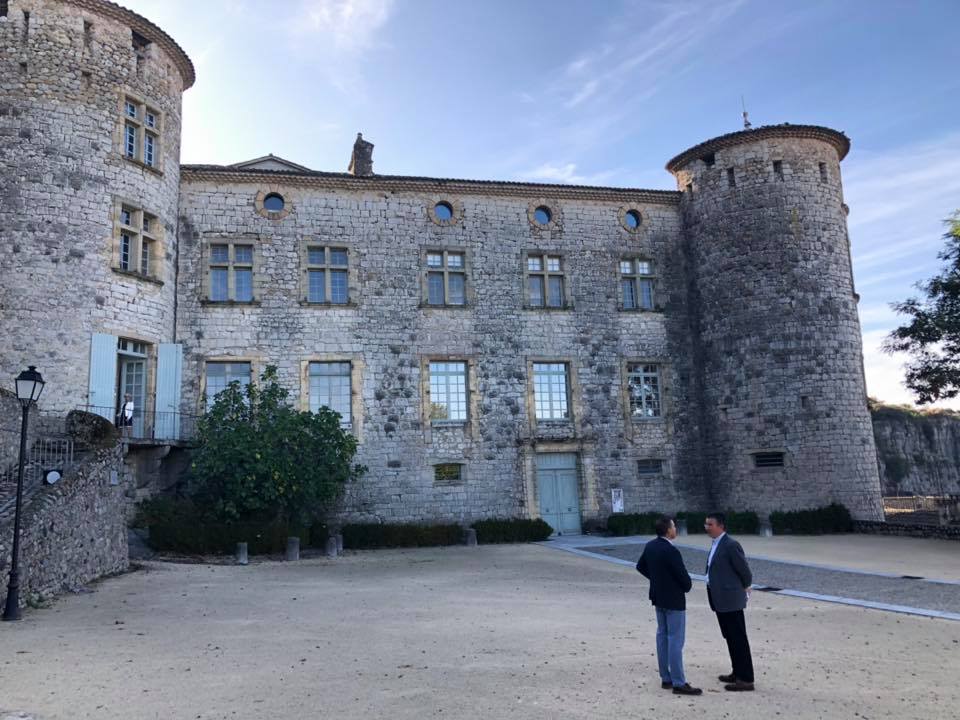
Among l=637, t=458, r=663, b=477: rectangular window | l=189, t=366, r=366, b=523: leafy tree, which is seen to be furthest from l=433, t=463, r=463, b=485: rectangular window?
l=637, t=458, r=663, b=477: rectangular window

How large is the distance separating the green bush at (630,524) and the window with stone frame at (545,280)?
6.03 meters

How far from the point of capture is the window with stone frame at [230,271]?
19125mm

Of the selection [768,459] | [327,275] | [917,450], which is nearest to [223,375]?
[327,275]

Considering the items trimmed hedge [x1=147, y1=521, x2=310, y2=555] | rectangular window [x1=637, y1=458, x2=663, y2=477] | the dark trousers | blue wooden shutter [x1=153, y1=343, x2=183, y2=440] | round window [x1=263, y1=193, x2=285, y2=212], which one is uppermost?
round window [x1=263, y1=193, x2=285, y2=212]

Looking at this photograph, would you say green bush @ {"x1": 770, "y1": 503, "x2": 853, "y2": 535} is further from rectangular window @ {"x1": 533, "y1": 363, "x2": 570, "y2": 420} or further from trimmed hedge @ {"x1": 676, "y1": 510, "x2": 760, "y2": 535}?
rectangular window @ {"x1": 533, "y1": 363, "x2": 570, "y2": 420}

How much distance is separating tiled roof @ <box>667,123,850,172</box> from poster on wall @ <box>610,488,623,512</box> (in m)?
10.2

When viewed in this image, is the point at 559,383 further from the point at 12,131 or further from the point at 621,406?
the point at 12,131

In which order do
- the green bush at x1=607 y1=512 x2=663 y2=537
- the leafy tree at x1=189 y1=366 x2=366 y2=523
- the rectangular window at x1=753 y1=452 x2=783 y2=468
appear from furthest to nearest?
the rectangular window at x1=753 y1=452 x2=783 y2=468
the green bush at x1=607 y1=512 x2=663 y2=537
the leafy tree at x1=189 y1=366 x2=366 y2=523

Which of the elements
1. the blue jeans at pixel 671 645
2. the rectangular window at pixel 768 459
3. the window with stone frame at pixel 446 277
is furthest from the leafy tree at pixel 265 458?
the blue jeans at pixel 671 645

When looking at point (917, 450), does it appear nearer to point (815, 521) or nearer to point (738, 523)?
point (815, 521)

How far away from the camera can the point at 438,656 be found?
7.10 metres

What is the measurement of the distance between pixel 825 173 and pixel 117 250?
1908cm

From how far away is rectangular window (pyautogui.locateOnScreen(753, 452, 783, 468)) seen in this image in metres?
20.5

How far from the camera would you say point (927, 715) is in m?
5.32
